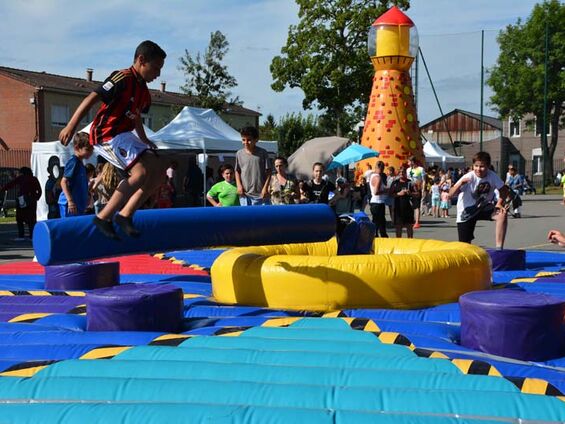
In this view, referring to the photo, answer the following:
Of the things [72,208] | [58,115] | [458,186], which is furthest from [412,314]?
[58,115]

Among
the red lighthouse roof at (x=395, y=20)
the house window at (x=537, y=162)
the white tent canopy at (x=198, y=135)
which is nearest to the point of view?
the white tent canopy at (x=198, y=135)

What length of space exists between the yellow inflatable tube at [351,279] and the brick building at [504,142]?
44973 mm

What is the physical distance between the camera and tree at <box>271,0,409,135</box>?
3067cm

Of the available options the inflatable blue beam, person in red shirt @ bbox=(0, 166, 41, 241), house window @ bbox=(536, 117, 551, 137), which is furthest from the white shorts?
house window @ bbox=(536, 117, 551, 137)

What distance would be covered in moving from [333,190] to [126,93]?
5515 millimetres

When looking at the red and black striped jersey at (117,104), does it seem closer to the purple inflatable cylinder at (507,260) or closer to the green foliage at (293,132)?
the purple inflatable cylinder at (507,260)

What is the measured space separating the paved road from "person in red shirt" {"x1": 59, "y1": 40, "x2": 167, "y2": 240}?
6.42 metres

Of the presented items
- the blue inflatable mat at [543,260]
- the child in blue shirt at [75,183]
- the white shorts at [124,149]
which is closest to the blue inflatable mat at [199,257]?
the child in blue shirt at [75,183]

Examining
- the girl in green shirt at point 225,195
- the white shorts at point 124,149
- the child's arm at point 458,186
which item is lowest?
the girl in green shirt at point 225,195

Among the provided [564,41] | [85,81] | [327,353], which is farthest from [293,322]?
[564,41]

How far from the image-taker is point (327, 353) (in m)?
3.78

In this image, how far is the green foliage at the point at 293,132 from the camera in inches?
1887

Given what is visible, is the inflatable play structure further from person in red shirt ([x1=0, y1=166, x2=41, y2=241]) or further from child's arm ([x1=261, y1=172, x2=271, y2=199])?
person in red shirt ([x1=0, y1=166, x2=41, y2=241])

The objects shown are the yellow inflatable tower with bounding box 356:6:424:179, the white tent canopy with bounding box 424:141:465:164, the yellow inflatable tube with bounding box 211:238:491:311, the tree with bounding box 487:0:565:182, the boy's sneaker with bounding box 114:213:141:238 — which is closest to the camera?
the boy's sneaker with bounding box 114:213:141:238
